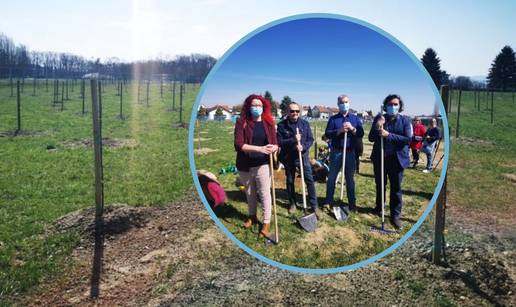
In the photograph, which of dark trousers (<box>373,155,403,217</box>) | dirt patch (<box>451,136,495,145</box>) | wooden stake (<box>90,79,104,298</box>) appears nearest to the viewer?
dark trousers (<box>373,155,403,217</box>)

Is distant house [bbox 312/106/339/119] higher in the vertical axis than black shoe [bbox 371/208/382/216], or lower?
higher

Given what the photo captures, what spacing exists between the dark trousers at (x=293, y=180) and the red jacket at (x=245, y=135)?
8.2 inches

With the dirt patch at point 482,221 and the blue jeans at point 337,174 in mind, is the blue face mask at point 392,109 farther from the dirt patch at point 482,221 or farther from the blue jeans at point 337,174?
the dirt patch at point 482,221

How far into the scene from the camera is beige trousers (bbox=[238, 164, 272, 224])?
108 inches

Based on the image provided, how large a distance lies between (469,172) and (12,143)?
13.9 meters

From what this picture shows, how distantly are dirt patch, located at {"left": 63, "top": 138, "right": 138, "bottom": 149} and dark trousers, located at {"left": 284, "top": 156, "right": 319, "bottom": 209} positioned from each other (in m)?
10.9

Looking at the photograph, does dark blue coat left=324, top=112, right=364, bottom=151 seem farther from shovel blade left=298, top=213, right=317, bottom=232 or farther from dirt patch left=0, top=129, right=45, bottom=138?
dirt patch left=0, top=129, right=45, bottom=138

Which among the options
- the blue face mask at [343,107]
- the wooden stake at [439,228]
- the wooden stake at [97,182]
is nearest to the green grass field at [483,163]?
the wooden stake at [439,228]

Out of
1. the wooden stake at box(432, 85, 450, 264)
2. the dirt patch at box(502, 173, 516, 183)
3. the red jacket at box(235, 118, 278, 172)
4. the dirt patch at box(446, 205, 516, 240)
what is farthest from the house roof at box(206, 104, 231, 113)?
the dirt patch at box(502, 173, 516, 183)

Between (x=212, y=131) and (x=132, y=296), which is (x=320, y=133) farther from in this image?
(x=132, y=296)

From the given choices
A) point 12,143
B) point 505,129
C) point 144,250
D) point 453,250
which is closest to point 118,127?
point 12,143

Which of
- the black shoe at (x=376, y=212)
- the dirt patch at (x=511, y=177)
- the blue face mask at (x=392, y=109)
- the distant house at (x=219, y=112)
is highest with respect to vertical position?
the blue face mask at (x=392, y=109)

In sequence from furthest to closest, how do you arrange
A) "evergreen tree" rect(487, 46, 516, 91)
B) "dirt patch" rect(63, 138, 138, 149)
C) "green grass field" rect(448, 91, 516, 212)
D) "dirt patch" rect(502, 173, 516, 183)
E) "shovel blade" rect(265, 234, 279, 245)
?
"evergreen tree" rect(487, 46, 516, 91) → "dirt patch" rect(63, 138, 138, 149) → "dirt patch" rect(502, 173, 516, 183) → "green grass field" rect(448, 91, 516, 212) → "shovel blade" rect(265, 234, 279, 245)

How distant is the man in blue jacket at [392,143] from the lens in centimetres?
251
